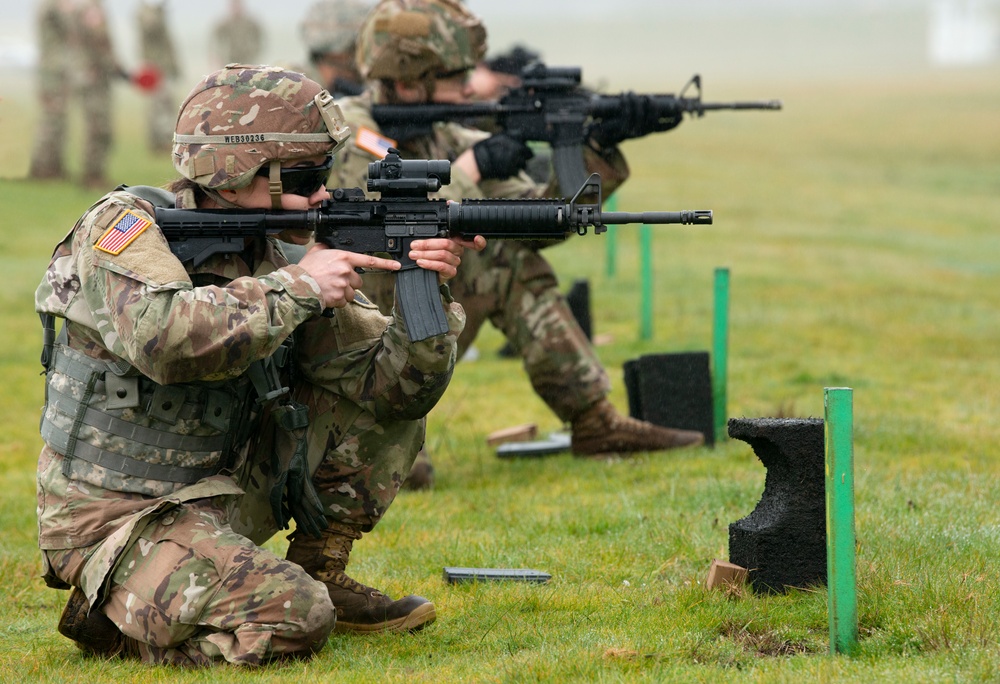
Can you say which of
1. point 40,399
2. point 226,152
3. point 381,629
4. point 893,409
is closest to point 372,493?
point 381,629

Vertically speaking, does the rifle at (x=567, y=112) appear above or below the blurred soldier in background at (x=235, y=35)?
below

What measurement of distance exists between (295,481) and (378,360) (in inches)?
19.6

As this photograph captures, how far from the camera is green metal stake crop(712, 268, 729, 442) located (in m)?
6.97

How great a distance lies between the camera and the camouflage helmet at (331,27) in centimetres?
1010

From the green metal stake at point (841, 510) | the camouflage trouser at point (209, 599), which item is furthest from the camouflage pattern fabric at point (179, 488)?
the green metal stake at point (841, 510)

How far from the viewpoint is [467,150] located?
7.00 meters

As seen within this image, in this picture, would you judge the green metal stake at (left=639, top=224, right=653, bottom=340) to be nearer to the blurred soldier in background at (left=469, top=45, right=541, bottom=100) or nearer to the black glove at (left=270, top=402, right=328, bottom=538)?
the blurred soldier in background at (left=469, top=45, right=541, bottom=100)

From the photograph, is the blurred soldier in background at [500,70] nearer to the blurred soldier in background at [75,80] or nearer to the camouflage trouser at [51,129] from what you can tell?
the blurred soldier in background at [75,80]

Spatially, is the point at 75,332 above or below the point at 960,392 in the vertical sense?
above

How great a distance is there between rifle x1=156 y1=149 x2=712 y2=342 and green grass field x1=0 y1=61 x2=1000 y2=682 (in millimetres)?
1172

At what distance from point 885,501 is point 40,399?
5.99 metres

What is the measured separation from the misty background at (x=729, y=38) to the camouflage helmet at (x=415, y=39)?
61.3 meters

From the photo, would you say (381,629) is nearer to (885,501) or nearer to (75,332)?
(75,332)

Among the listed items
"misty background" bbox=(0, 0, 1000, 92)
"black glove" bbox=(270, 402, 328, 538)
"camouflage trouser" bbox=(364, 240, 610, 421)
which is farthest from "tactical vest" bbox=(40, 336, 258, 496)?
"misty background" bbox=(0, 0, 1000, 92)
